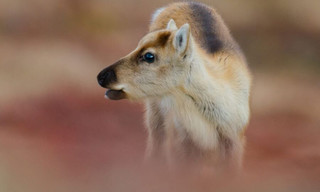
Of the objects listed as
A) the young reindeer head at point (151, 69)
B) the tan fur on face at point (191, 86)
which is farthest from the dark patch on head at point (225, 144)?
the young reindeer head at point (151, 69)

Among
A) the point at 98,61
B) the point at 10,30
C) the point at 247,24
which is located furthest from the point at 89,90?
the point at 247,24

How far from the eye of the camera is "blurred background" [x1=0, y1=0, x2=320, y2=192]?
40.6 inches

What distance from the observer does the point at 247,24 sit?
1.07 meters

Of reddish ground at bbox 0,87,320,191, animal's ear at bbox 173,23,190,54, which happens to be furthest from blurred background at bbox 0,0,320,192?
animal's ear at bbox 173,23,190,54

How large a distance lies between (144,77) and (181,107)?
2.7 inches

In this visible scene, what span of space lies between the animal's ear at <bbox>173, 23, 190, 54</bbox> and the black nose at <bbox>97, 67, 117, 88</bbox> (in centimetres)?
9

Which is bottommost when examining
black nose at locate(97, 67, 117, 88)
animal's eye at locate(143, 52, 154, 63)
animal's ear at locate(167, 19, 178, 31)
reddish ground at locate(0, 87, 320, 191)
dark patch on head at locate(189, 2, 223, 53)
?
reddish ground at locate(0, 87, 320, 191)

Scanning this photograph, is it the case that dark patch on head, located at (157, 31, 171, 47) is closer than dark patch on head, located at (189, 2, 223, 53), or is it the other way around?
dark patch on head, located at (157, 31, 171, 47)

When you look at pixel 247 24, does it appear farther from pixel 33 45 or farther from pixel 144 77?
pixel 33 45

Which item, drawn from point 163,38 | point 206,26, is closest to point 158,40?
point 163,38

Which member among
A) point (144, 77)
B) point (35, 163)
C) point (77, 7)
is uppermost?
point (77, 7)

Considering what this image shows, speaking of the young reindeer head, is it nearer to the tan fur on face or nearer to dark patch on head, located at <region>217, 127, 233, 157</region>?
the tan fur on face

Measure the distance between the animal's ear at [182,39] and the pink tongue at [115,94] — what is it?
97mm

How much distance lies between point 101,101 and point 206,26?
20 cm
